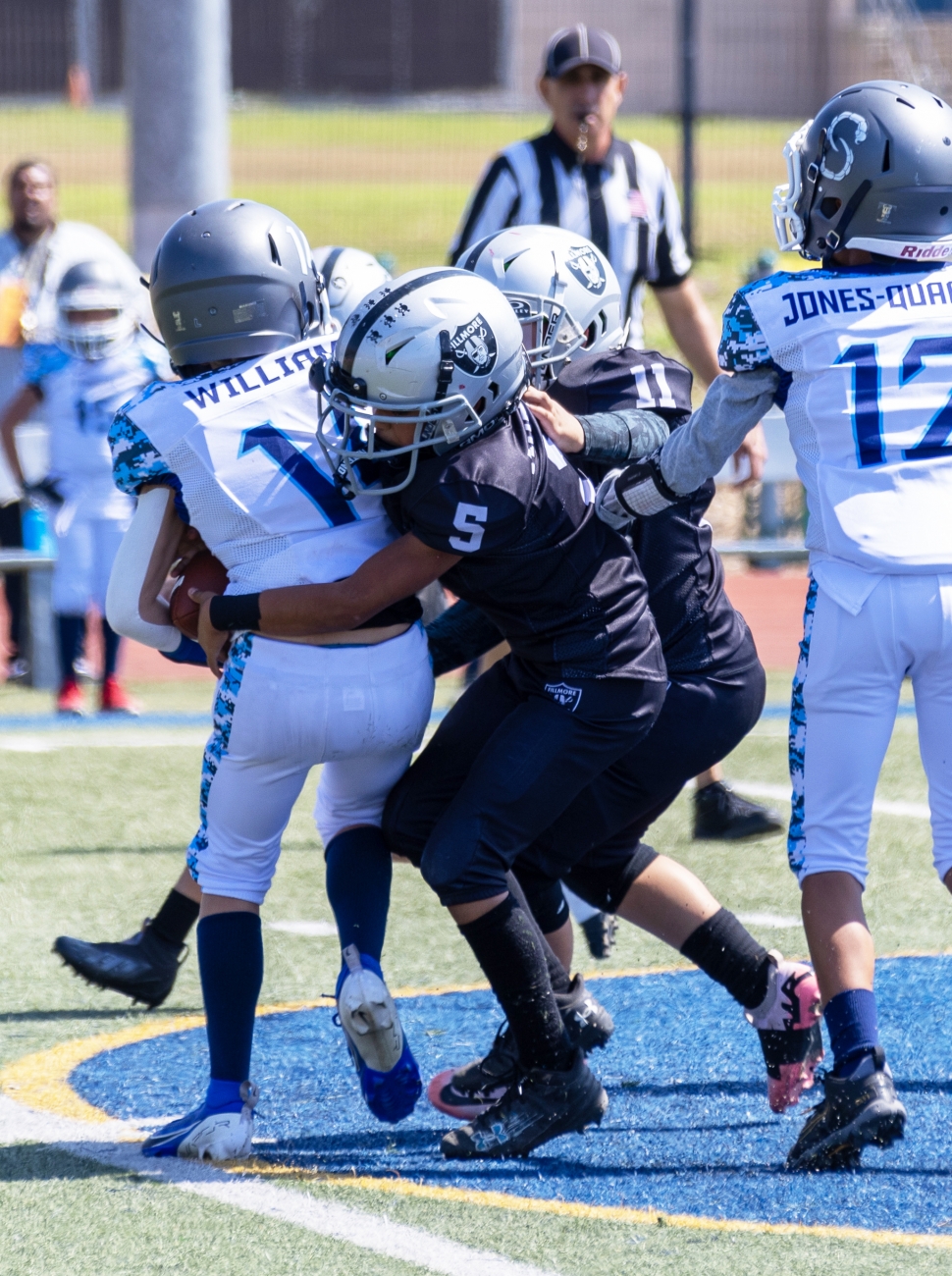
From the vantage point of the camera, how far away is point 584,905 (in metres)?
4.63

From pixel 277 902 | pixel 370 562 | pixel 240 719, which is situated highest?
pixel 370 562

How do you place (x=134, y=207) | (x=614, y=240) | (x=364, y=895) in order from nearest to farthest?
(x=364, y=895) → (x=614, y=240) → (x=134, y=207)

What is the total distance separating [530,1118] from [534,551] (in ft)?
3.40

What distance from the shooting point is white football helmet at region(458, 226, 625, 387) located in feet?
12.5

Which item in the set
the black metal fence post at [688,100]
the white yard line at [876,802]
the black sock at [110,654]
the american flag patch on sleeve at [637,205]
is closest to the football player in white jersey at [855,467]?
the american flag patch on sleeve at [637,205]

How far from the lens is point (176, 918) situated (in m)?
4.35

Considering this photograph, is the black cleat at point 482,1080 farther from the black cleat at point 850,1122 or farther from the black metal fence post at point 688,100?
the black metal fence post at point 688,100

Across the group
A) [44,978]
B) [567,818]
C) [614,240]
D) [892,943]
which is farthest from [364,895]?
[614,240]

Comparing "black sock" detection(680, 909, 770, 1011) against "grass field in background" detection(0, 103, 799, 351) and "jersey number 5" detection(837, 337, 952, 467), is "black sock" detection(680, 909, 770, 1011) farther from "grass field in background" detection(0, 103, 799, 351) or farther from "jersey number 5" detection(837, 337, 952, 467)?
"grass field in background" detection(0, 103, 799, 351)

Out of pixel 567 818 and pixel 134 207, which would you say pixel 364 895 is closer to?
pixel 567 818

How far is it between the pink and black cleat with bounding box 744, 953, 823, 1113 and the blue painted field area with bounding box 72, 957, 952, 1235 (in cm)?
6

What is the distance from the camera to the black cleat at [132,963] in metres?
4.27

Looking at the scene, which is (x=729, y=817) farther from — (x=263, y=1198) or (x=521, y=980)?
(x=263, y=1198)

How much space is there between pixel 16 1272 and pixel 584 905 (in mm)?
1983
